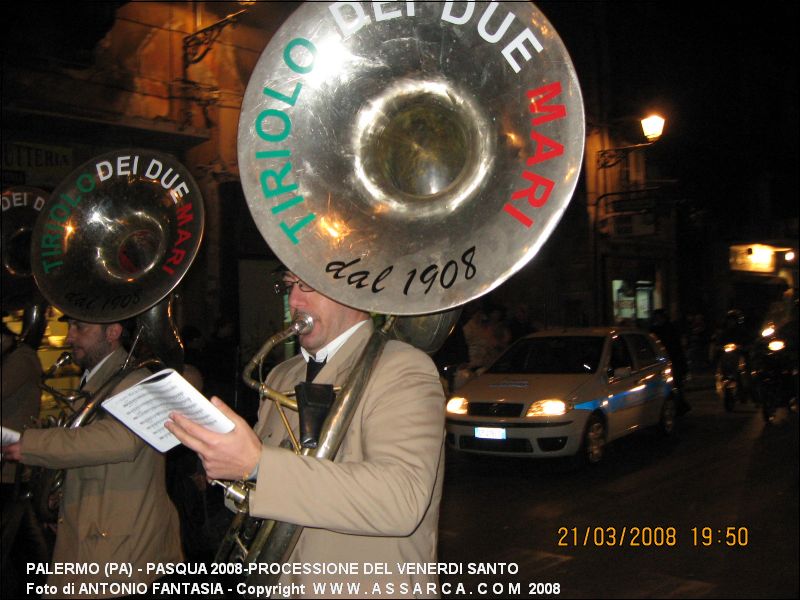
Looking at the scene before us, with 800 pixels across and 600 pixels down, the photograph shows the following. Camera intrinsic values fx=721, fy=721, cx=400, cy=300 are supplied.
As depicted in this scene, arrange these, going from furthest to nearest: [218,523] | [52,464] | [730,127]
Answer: [730,127] < [218,523] < [52,464]

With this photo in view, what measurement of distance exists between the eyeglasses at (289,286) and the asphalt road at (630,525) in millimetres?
2980

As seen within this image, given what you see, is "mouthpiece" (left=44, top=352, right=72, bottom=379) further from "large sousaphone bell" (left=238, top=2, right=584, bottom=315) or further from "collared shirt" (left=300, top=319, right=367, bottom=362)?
"large sousaphone bell" (left=238, top=2, right=584, bottom=315)

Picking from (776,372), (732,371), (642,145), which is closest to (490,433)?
(776,372)

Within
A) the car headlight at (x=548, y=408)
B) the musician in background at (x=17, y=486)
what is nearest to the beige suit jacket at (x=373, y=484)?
the musician in background at (x=17, y=486)

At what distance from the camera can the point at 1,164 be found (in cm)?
890

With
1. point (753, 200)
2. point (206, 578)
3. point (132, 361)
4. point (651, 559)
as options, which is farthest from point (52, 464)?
point (753, 200)

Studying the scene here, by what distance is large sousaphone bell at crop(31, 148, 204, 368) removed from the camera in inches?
120

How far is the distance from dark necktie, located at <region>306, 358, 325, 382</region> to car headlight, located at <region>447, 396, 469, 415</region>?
5701 millimetres

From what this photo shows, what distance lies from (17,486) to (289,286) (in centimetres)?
219

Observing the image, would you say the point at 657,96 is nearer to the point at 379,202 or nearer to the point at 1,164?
the point at 1,164

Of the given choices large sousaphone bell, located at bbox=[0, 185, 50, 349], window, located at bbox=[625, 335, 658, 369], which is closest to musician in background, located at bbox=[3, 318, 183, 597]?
large sousaphone bell, located at bbox=[0, 185, 50, 349]

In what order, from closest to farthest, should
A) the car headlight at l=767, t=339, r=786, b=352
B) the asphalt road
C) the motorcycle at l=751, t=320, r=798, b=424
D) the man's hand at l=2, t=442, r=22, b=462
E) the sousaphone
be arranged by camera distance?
the man's hand at l=2, t=442, r=22, b=462
the sousaphone
the asphalt road
the motorcycle at l=751, t=320, r=798, b=424
the car headlight at l=767, t=339, r=786, b=352

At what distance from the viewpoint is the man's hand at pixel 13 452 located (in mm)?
2734

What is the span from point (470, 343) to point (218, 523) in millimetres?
6619
